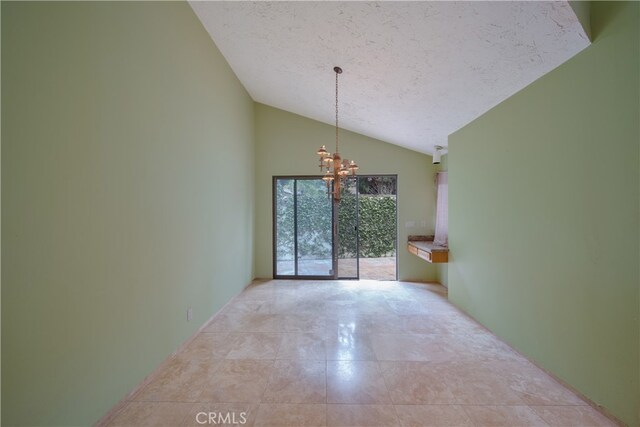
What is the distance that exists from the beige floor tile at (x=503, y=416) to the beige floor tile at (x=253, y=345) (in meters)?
1.65

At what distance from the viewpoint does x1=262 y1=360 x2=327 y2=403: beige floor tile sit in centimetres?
181

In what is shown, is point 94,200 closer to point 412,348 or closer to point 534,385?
point 412,348

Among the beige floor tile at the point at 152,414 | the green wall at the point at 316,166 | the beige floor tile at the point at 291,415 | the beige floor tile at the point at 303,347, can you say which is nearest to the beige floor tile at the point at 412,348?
the beige floor tile at the point at 303,347

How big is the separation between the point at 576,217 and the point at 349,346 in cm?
225

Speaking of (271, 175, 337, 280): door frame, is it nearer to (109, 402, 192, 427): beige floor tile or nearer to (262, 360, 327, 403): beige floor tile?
(262, 360, 327, 403): beige floor tile

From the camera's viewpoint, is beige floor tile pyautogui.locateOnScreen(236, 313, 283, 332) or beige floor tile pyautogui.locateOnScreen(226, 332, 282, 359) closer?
beige floor tile pyautogui.locateOnScreen(226, 332, 282, 359)

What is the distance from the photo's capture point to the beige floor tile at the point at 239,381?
1.82 meters

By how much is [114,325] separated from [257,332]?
4.80ft

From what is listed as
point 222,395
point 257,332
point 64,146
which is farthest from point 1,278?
point 257,332

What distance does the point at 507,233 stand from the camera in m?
2.58

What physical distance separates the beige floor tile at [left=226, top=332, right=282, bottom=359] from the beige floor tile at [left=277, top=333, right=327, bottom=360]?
8cm

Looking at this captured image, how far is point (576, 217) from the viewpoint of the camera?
186cm

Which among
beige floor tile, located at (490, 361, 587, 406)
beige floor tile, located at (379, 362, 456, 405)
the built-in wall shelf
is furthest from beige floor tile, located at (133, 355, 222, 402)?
Answer: the built-in wall shelf

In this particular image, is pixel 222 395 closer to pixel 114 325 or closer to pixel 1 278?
pixel 114 325
